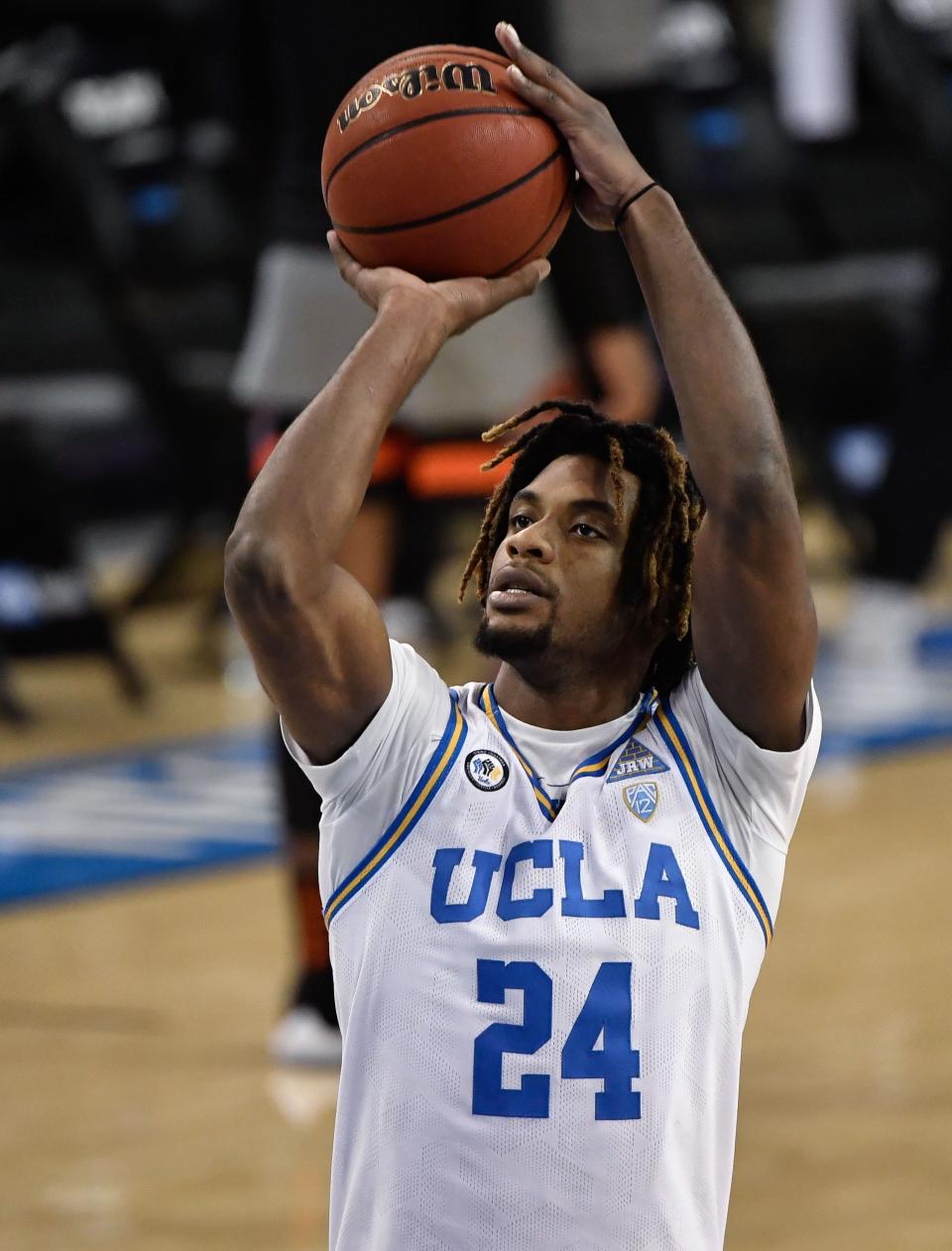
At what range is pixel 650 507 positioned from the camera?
207cm

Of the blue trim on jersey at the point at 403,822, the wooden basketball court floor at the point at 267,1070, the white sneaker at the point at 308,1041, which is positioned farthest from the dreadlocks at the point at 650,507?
the white sneaker at the point at 308,1041

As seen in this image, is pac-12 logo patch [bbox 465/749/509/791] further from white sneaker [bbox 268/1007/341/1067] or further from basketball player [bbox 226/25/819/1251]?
white sneaker [bbox 268/1007/341/1067]

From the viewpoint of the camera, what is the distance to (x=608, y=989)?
1.88 meters

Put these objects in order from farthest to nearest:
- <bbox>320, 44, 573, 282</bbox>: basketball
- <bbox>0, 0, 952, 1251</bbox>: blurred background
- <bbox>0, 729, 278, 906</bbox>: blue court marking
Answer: <bbox>0, 729, 278, 906</bbox>: blue court marking
<bbox>0, 0, 952, 1251</bbox>: blurred background
<bbox>320, 44, 573, 282</bbox>: basketball

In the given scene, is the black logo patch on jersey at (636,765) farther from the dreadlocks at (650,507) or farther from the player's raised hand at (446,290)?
the player's raised hand at (446,290)

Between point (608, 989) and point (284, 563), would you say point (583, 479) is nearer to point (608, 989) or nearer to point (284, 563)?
point (284, 563)

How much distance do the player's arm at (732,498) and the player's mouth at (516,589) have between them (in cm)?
15

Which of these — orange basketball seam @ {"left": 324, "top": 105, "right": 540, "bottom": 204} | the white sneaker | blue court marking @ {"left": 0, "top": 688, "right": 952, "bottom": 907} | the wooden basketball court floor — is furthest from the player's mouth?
blue court marking @ {"left": 0, "top": 688, "right": 952, "bottom": 907}

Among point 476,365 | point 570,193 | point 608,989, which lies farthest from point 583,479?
point 476,365

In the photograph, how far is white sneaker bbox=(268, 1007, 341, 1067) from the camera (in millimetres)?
3641

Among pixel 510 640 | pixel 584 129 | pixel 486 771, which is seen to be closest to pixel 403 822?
pixel 486 771

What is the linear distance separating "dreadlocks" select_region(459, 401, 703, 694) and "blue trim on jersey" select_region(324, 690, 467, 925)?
0.24 meters

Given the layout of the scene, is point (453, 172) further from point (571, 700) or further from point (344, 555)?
point (344, 555)

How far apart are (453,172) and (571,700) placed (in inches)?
21.2
